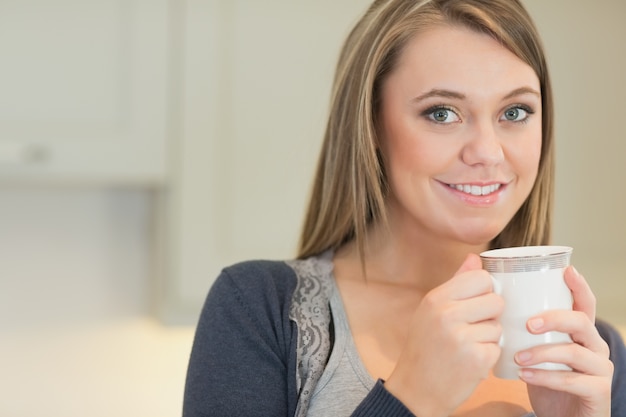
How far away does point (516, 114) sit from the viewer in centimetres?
118

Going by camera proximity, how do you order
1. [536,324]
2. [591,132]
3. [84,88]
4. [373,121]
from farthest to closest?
[591,132] < [84,88] < [373,121] < [536,324]

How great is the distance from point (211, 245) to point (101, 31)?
55 centimetres

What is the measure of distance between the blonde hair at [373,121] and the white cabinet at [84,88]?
798mm

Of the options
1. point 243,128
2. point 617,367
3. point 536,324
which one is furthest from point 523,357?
point 243,128

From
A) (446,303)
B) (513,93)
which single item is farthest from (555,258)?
(513,93)

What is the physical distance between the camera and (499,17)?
120cm

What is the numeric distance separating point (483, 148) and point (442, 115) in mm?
76

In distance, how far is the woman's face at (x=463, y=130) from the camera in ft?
3.76

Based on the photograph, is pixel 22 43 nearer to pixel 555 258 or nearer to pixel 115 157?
pixel 115 157

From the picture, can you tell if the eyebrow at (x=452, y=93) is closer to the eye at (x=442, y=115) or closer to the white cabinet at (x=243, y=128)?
the eye at (x=442, y=115)

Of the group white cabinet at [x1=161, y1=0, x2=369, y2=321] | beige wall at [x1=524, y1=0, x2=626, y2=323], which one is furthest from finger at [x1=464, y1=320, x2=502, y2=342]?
beige wall at [x1=524, y1=0, x2=626, y2=323]

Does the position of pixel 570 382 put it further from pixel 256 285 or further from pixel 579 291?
pixel 256 285

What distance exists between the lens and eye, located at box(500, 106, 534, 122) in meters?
1.18

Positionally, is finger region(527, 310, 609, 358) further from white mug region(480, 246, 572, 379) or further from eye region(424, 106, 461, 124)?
eye region(424, 106, 461, 124)
